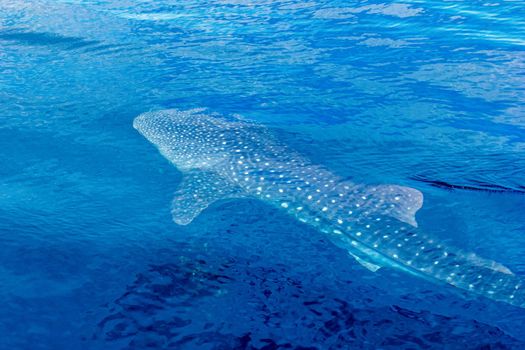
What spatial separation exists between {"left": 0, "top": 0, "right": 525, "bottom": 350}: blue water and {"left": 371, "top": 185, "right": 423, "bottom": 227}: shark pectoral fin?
22cm

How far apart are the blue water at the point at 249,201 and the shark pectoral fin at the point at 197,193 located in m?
0.14

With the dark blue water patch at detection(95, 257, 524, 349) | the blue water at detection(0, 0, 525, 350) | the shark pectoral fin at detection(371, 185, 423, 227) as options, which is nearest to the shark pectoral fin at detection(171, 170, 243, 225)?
the blue water at detection(0, 0, 525, 350)

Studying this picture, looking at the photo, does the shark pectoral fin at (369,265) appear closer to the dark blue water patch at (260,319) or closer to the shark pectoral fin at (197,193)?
the dark blue water patch at (260,319)

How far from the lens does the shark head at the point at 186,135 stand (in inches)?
301

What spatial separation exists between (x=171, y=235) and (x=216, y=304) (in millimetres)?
1314

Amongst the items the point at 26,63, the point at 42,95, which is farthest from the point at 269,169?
the point at 26,63

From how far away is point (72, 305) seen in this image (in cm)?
502

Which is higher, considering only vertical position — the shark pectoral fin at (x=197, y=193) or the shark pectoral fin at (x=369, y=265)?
the shark pectoral fin at (x=197, y=193)

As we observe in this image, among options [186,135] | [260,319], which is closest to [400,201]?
[260,319]

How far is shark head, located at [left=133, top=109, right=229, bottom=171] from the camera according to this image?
301 inches

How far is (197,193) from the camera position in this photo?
270 inches

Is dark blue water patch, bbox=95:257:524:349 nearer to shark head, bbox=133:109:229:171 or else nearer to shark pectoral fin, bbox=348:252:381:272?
shark pectoral fin, bbox=348:252:381:272

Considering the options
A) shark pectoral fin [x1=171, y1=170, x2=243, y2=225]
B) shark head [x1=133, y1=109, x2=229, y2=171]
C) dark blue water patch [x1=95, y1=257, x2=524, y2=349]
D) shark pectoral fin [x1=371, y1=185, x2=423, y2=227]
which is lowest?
dark blue water patch [x1=95, y1=257, x2=524, y2=349]

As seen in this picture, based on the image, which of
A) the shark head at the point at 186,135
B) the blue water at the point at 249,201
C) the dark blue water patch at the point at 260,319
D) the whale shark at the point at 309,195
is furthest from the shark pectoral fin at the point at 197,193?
the dark blue water patch at the point at 260,319
